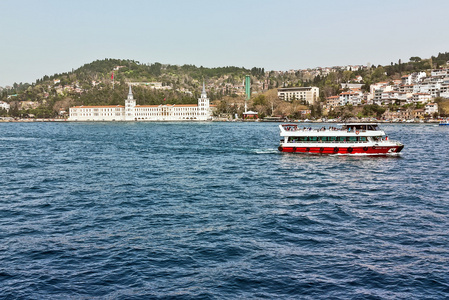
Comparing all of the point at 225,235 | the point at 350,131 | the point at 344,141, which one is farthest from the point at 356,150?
the point at 225,235

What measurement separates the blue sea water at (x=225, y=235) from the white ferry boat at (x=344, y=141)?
978 cm

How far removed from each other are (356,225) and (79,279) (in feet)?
41.2

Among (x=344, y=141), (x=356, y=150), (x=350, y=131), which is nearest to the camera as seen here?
(x=356, y=150)

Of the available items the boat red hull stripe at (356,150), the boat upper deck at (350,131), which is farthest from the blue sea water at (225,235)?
the boat upper deck at (350,131)

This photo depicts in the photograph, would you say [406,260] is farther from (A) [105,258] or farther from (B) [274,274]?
(A) [105,258]

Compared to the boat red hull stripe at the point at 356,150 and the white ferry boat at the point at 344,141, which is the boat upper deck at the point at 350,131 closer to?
the white ferry boat at the point at 344,141

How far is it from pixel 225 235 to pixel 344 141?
3248 centimetres

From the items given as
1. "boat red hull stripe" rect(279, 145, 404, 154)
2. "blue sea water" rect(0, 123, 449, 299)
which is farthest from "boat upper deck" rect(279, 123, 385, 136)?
"blue sea water" rect(0, 123, 449, 299)

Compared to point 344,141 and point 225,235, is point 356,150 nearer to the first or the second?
point 344,141

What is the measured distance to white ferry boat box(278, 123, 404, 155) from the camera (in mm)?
45938

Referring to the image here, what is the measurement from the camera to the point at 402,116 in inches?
6412

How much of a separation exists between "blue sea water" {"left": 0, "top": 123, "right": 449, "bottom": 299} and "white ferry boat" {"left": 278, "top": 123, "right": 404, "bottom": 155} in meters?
9.78

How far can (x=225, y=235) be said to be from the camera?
1809 cm

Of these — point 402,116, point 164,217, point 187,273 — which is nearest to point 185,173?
point 164,217
